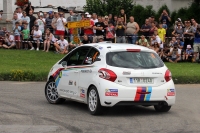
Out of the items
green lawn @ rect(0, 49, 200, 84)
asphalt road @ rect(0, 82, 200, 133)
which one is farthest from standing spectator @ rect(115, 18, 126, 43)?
asphalt road @ rect(0, 82, 200, 133)

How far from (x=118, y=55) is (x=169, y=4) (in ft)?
100

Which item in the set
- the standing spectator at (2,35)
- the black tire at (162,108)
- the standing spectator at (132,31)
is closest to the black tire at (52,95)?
the black tire at (162,108)

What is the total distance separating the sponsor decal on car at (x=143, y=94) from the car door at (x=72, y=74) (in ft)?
5.47

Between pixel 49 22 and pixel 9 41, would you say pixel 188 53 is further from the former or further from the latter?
pixel 9 41

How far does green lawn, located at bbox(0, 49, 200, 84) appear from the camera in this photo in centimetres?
2067

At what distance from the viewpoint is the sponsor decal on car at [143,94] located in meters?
Result: 12.5

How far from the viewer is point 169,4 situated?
43.0 metres

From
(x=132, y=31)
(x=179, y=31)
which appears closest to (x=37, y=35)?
(x=132, y=31)

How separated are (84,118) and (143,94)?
1.39m

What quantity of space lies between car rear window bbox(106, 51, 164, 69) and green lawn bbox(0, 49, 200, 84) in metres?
7.51

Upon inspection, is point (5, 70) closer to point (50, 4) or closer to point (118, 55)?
point (118, 55)

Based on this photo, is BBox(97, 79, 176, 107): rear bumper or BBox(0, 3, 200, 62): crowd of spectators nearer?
BBox(97, 79, 176, 107): rear bumper

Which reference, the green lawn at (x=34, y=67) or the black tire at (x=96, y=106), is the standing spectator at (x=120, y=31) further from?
the black tire at (x=96, y=106)

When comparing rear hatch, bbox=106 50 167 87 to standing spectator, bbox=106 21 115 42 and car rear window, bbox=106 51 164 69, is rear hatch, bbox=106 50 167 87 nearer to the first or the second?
car rear window, bbox=106 51 164 69
